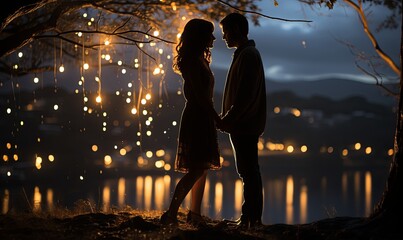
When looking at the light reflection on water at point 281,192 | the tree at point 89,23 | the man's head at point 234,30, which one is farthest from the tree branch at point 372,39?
the light reflection on water at point 281,192

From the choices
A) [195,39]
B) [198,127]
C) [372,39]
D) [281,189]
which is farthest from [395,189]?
[281,189]

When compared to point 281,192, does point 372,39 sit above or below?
above

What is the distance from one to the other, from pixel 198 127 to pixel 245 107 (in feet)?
1.54

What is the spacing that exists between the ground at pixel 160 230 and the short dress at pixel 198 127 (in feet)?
1.93

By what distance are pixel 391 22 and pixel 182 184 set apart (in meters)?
7.66

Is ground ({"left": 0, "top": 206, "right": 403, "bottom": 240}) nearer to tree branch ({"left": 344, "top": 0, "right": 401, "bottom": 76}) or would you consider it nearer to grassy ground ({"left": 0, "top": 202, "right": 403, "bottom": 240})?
grassy ground ({"left": 0, "top": 202, "right": 403, "bottom": 240})

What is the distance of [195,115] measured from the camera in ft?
16.9

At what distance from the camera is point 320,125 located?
126375 mm

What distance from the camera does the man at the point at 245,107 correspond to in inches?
199

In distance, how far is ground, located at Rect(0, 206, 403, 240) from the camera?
4426mm

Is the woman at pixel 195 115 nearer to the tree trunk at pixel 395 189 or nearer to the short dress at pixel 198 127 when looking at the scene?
the short dress at pixel 198 127

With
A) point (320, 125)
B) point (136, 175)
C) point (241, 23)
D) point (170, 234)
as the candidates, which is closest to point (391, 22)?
point (241, 23)

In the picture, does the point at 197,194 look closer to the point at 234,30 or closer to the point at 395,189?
the point at 234,30

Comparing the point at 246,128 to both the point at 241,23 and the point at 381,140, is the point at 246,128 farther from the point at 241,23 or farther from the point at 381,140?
the point at 381,140
